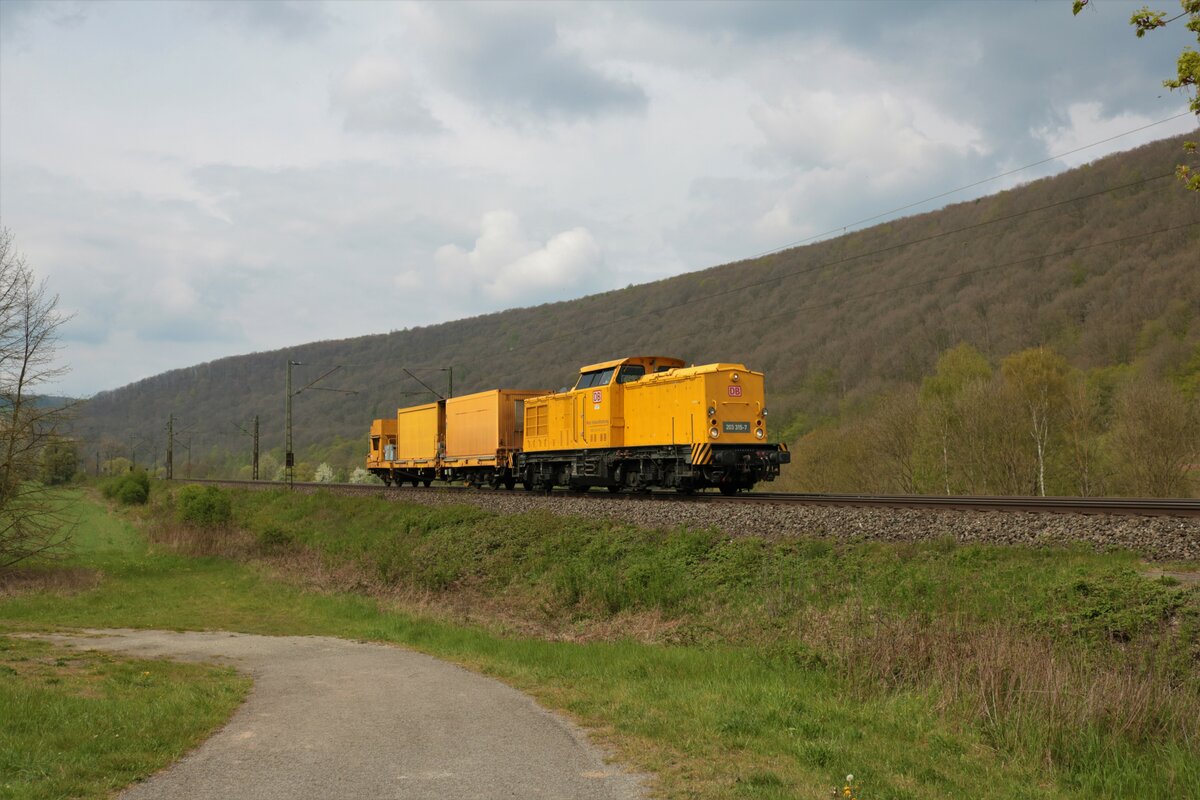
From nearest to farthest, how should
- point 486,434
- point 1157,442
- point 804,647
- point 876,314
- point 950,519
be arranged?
1. point 804,647
2. point 950,519
3. point 1157,442
4. point 486,434
5. point 876,314

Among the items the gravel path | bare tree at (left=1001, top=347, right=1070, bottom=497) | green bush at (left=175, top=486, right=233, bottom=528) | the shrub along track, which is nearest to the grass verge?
the gravel path

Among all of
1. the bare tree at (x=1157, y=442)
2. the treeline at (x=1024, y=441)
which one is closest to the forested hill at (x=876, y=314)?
the treeline at (x=1024, y=441)

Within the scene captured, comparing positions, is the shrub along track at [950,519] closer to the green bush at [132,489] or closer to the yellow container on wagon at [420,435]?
the yellow container on wagon at [420,435]

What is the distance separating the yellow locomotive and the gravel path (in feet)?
6.31

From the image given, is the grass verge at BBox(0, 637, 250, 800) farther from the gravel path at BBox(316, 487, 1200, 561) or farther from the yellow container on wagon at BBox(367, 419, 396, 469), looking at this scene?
the yellow container on wagon at BBox(367, 419, 396, 469)

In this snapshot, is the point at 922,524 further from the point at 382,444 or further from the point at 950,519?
the point at 382,444

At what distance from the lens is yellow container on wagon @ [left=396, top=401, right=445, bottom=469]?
132 feet

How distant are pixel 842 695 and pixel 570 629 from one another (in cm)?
754

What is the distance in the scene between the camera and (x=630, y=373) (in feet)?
86.6

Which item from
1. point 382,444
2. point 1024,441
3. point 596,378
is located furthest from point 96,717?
point 382,444

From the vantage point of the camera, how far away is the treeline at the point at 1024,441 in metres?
29.1

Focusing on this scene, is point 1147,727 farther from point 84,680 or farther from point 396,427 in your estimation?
point 396,427

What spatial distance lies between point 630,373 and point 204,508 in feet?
68.2

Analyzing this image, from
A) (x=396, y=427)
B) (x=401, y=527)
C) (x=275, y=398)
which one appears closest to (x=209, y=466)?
→ (x=275, y=398)
